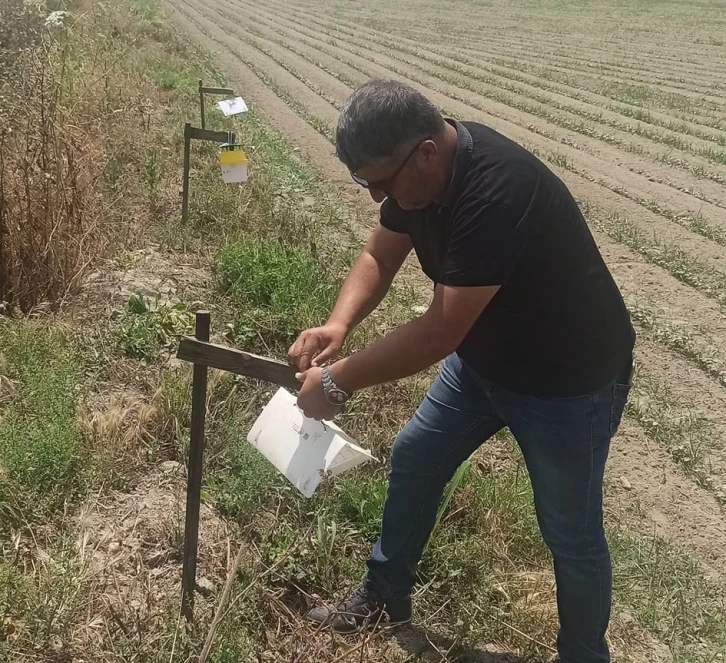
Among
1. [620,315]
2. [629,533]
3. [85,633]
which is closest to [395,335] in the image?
[620,315]

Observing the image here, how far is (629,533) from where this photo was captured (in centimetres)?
309

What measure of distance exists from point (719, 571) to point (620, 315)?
159 cm

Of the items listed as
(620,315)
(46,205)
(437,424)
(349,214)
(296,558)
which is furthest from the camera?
(349,214)

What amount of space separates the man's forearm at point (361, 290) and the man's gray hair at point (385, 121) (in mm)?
597

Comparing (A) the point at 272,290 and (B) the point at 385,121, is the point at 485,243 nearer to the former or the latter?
(B) the point at 385,121

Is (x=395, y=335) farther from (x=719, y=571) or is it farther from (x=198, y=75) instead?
(x=198, y=75)

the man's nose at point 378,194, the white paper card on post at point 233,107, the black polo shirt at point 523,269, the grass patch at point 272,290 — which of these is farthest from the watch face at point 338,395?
the white paper card on post at point 233,107

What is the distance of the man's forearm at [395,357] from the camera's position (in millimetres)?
1770

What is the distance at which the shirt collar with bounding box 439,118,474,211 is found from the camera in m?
1.73

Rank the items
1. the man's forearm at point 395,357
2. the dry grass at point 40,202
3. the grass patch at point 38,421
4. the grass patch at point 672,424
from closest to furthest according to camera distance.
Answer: the man's forearm at point 395,357, the grass patch at point 38,421, the grass patch at point 672,424, the dry grass at point 40,202

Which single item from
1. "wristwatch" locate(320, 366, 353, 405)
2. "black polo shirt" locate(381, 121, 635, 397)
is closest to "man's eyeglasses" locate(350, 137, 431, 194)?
"black polo shirt" locate(381, 121, 635, 397)

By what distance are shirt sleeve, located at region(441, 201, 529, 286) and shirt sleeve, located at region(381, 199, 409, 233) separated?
1.52 ft

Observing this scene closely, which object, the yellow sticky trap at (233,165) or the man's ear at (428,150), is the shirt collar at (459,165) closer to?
the man's ear at (428,150)

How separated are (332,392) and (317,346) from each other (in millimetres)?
327
